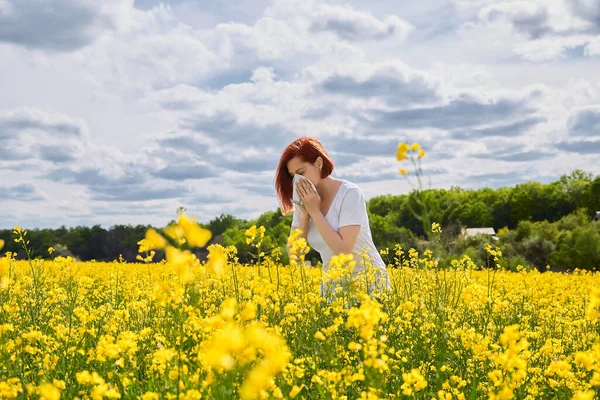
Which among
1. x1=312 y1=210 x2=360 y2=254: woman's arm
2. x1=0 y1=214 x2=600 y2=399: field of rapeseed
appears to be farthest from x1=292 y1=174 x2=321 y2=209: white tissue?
x1=0 y1=214 x2=600 y2=399: field of rapeseed

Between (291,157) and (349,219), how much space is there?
2.73 ft

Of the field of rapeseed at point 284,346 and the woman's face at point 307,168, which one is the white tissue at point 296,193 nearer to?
the woman's face at point 307,168

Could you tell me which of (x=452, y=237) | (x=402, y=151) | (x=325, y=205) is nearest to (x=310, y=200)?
(x=325, y=205)

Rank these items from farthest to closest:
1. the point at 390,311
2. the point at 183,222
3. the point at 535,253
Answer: the point at 535,253
the point at 390,311
the point at 183,222

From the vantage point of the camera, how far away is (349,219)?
533cm

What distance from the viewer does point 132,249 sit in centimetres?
2505

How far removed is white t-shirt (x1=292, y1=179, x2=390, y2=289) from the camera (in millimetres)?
5336

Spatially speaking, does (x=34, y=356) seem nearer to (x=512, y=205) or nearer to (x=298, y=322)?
(x=298, y=322)

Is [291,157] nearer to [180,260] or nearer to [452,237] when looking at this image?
[180,260]

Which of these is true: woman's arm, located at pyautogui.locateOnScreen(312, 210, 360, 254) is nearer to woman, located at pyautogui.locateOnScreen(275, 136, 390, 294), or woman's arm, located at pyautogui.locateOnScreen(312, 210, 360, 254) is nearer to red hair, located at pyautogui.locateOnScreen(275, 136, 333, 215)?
woman, located at pyautogui.locateOnScreen(275, 136, 390, 294)

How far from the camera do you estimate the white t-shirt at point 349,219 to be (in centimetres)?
534

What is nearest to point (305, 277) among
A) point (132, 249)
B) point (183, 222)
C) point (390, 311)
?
point (390, 311)

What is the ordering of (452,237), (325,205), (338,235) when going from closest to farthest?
(338,235) → (325,205) → (452,237)

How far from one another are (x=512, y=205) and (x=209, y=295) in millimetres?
49991
